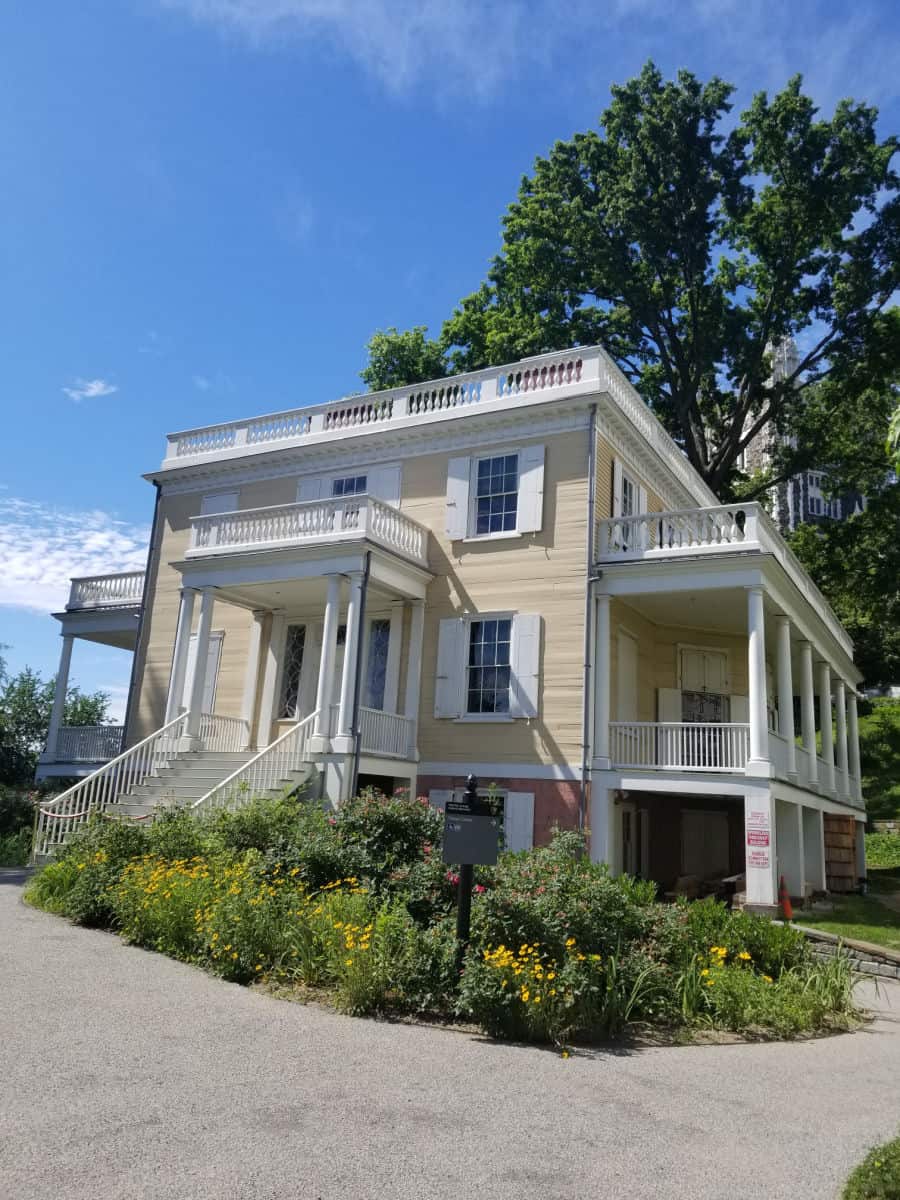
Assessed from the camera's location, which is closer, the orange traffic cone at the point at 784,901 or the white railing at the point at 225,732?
the orange traffic cone at the point at 784,901

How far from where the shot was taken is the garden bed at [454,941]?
8320 mm

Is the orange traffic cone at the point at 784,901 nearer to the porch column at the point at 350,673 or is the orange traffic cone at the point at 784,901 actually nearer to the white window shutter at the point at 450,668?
the white window shutter at the point at 450,668

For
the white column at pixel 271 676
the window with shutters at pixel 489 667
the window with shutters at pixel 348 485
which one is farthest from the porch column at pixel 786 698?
the white column at pixel 271 676

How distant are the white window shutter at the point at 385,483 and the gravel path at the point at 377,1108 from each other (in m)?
13.0

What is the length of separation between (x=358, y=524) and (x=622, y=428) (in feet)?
19.2

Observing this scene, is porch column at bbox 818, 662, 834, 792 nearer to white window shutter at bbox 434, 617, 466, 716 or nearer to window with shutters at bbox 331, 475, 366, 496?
white window shutter at bbox 434, 617, 466, 716

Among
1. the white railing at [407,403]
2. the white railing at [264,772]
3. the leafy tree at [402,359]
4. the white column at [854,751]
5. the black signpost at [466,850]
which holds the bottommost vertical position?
the black signpost at [466,850]

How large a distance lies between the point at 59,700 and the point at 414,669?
34.3ft

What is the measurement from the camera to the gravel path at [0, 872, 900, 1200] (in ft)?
15.6

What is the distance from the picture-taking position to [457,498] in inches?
767

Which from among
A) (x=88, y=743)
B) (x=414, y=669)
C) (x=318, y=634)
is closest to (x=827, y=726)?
(x=414, y=669)

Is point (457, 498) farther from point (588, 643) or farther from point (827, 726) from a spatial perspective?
point (827, 726)

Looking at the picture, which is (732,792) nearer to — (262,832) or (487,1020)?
(262,832)

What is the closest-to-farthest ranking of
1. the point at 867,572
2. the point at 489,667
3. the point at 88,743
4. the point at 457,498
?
the point at 489,667, the point at 457,498, the point at 88,743, the point at 867,572
